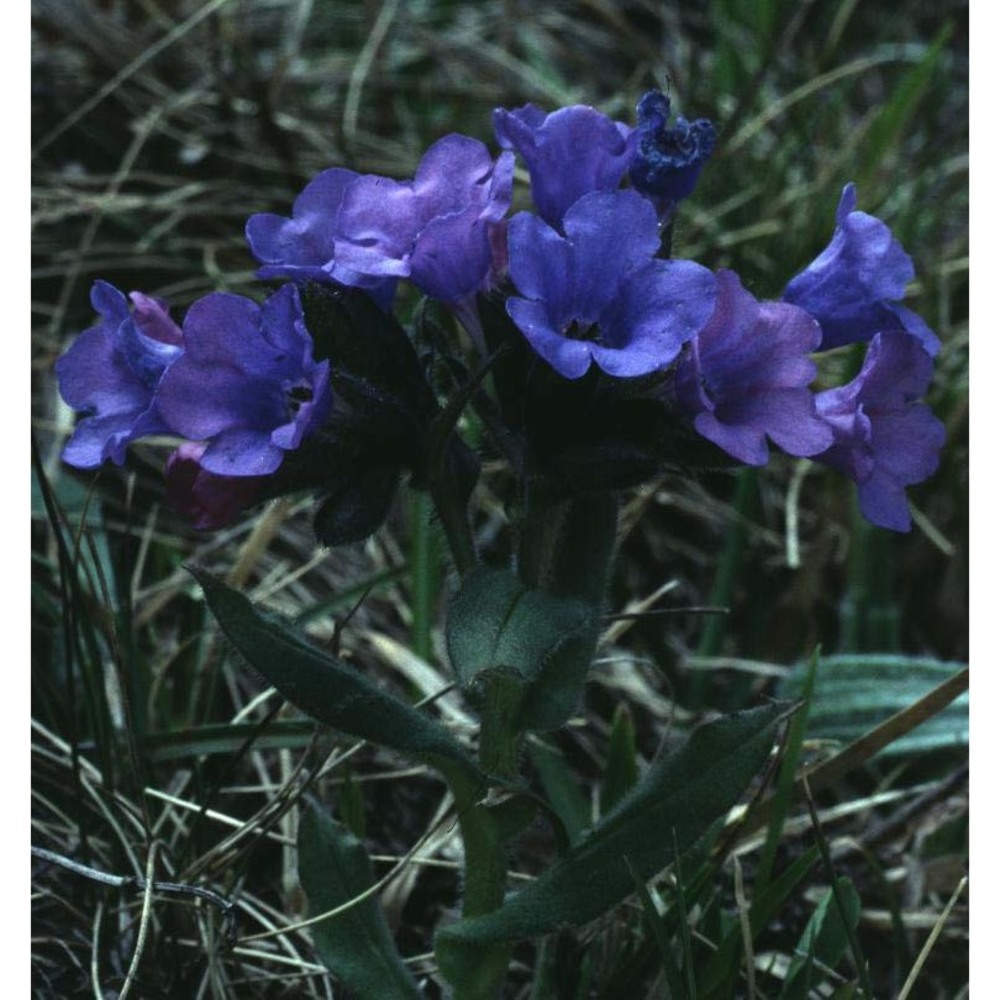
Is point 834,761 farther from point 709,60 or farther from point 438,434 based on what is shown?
point 709,60

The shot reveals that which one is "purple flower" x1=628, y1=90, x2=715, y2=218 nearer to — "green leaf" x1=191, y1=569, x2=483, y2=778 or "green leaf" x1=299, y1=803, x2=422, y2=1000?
"green leaf" x1=191, y1=569, x2=483, y2=778

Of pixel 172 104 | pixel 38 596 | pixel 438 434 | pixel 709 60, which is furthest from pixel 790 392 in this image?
pixel 709 60

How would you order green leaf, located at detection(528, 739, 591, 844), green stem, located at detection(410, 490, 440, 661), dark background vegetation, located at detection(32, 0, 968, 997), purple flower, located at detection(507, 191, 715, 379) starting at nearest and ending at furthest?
purple flower, located at detection(507, 191, 715, 379), dark background vegetation, located at detection(32, 0, 968, 997), green leaf, located at detection(528, 739, 591, 844), green stem, located at detection(410, 490, 440, 661)

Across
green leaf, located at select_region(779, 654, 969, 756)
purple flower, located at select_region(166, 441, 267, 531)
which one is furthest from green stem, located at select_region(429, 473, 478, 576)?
green leaf, located at select_region(779, 654, 969, 756)

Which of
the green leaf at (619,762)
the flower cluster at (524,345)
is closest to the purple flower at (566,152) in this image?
the flower cluster at (524,345)

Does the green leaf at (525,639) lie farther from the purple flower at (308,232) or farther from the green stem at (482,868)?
the purple flower at (308,232)
